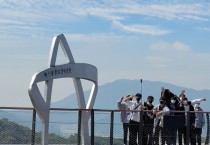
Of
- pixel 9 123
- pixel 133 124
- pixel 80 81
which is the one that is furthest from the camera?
pixel 80 81

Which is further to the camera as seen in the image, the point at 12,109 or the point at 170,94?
the point at 170,94

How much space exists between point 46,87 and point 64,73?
0.95 m

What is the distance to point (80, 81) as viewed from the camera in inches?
944

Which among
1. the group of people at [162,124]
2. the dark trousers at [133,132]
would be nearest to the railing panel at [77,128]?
the group of people at [162,124]

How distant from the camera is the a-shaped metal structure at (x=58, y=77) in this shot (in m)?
21.6

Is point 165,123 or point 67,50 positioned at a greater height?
point 67,50

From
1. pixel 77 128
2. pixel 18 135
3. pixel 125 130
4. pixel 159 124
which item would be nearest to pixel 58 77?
pixel 77 128

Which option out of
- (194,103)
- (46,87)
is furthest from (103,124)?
(194,103)

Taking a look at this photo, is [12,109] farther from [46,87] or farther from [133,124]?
[133,124]

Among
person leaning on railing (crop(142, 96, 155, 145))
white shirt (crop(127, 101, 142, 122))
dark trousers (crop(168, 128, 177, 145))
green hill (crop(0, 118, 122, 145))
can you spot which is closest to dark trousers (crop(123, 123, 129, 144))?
white shirt (crop(127, 101, 142, 122))

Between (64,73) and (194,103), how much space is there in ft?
17.3

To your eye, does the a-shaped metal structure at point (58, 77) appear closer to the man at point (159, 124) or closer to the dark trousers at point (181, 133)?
the man at point (159, 124)

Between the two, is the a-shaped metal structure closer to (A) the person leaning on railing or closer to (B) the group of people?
(B) the group of people

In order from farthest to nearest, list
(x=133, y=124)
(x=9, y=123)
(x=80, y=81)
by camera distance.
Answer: (x=80, y=81)
(x=133, y=124)
(x=9, y=123)
